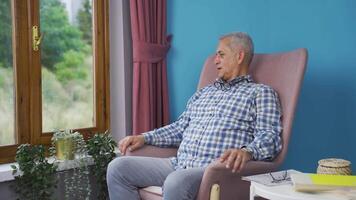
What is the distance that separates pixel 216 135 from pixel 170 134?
0.31 metres

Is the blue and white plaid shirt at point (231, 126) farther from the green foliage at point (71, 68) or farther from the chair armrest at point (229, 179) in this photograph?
the green foliage at point (71, 68)

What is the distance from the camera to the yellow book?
1.35 m

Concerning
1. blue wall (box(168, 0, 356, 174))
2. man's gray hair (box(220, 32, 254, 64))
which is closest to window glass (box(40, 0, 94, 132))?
blue wall (box(168, 0, 356, 174))

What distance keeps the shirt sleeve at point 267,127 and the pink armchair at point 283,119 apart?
0.10ft

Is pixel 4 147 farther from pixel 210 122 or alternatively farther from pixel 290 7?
pixel 290 7

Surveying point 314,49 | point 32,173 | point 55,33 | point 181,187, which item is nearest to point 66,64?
point 55,33

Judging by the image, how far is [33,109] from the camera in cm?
238

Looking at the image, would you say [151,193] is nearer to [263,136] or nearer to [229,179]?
[229,179]

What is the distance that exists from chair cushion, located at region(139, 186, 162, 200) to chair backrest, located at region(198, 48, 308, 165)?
499 millimetres

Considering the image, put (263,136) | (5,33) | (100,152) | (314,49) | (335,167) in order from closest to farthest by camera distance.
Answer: (335,167)
(263,136)
(314,49)
(5,33)
(100,152)

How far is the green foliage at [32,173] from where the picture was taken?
208cm

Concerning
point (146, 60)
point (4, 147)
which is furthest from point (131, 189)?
point (146, 60)

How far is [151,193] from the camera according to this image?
1.85 metres

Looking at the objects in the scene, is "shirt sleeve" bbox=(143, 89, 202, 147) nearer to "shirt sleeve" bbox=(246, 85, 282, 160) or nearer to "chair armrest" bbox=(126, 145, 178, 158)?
"chair armrest" bbox=(126, 145, 178, 158)
